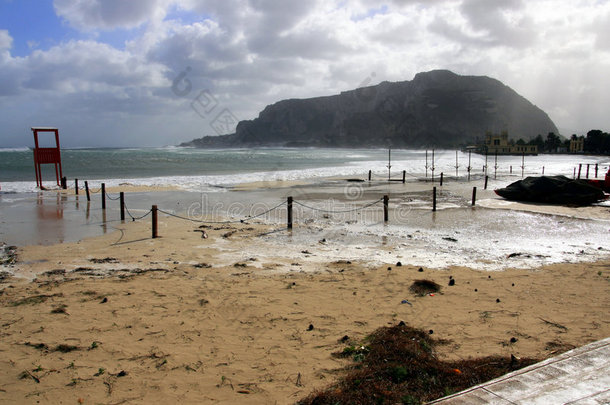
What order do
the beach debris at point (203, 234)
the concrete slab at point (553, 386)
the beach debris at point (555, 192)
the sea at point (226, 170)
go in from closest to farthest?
the concrete slab at point (553, 386)
the beach debris at point (203, 234)
the beach debris at point (555, 192)
the sea at point (226, 170)

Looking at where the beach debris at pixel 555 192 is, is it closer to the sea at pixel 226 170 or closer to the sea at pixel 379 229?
the sea at pixel 379 229

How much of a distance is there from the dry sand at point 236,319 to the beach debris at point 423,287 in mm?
196

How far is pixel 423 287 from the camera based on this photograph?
25.9 feet

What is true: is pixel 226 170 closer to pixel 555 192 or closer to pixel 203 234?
pixel 555 192

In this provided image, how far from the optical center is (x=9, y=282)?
8234mm

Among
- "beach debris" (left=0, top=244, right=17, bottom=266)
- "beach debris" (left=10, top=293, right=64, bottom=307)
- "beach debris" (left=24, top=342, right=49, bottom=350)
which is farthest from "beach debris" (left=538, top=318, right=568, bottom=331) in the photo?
"beach debris" (left=0, top=244, right=17, bottom=266)

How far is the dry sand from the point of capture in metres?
4.66

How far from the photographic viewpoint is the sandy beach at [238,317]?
468cm

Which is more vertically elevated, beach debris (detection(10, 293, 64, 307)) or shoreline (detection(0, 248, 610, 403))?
beach debris (detection(10, 293, 64, 307))

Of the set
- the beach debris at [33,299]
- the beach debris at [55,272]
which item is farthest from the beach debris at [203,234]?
the beach debris at [33,299]

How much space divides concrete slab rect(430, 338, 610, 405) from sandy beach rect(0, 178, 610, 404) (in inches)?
37.7

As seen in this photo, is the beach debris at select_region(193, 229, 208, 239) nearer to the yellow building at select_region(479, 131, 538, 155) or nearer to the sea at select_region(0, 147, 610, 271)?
the sea at select_region(0, 147, 610, 271)

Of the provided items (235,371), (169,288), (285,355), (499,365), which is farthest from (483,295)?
(169,288)

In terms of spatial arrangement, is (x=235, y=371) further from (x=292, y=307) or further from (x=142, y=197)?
(x=142, y=197)
